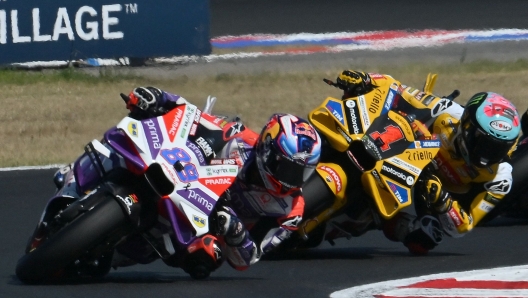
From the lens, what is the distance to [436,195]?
23.3 feet

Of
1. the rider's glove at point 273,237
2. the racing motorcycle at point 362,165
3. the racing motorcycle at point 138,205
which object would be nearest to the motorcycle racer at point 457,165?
the racing motorcycle at point 362,165

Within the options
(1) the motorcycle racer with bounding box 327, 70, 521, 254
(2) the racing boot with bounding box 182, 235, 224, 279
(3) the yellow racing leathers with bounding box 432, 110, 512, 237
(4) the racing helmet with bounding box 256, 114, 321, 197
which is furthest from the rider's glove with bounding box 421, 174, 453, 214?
(2) the racing boot with bounding box 182, 235, 224, 279

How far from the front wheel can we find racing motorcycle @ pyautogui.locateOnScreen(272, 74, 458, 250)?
4.94 ft

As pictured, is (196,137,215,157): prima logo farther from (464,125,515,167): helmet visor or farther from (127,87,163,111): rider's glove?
(464,125,515,167): helmet visor

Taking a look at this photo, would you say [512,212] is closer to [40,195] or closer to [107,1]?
[40,195]

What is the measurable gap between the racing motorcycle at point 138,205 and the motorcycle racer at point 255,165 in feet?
0.35

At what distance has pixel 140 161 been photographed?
5.90m

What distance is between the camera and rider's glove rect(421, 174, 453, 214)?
280 inches

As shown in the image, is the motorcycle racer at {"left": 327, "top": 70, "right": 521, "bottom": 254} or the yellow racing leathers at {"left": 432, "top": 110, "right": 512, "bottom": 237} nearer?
the motorcycle racer at {"left": 327, "top": 70, "right": 521, "bottom": 254}

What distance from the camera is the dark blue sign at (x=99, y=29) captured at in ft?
44.6

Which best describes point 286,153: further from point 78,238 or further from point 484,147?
point 484,147

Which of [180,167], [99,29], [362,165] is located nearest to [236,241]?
[180,167]

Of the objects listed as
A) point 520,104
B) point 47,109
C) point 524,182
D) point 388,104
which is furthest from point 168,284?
point 520,104

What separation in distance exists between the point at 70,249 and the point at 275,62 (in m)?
9.63
